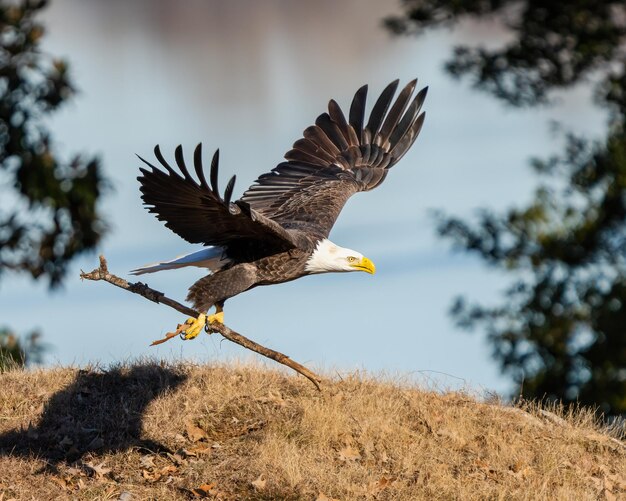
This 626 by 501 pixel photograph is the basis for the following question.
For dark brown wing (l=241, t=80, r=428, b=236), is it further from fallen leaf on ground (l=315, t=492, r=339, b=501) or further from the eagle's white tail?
fallen leaf on ground (l=315, t=492, r=339, b=501)

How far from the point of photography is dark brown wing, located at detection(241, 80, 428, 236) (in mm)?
11711

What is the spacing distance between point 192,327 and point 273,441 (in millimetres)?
1249

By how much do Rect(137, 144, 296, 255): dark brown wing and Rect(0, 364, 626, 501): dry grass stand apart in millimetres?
1588

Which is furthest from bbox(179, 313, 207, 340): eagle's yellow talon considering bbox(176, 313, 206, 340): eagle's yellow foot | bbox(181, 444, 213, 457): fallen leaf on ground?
bbox(181, 444, 213, 457): fallen leaf on ground

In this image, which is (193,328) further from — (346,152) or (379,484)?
(346,152)

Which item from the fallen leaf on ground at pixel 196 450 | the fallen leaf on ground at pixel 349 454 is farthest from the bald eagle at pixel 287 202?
the fallen leaf on ground at pixel 349 454

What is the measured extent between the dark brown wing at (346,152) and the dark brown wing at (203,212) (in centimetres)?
225

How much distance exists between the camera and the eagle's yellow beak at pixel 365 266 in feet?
32.2

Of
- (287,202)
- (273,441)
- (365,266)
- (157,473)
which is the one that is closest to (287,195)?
(287,202)

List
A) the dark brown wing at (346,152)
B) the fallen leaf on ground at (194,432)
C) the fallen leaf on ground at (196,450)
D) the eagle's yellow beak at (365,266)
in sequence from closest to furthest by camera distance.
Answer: the fallen leaf on ground at (196,450) → the fallen leaf on ground at (194,432) → the eagle's yellow beak at (365,266) → the dark brown wing at (346,152)

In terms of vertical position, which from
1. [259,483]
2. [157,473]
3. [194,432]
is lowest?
Answer: [157,473]

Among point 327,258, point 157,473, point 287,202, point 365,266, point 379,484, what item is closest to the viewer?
point 379,484

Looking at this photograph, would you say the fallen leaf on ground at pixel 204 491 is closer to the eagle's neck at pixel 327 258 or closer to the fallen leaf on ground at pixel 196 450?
the fallen leaf on ground at pixel 196 450

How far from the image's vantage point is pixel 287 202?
11.4 meters
